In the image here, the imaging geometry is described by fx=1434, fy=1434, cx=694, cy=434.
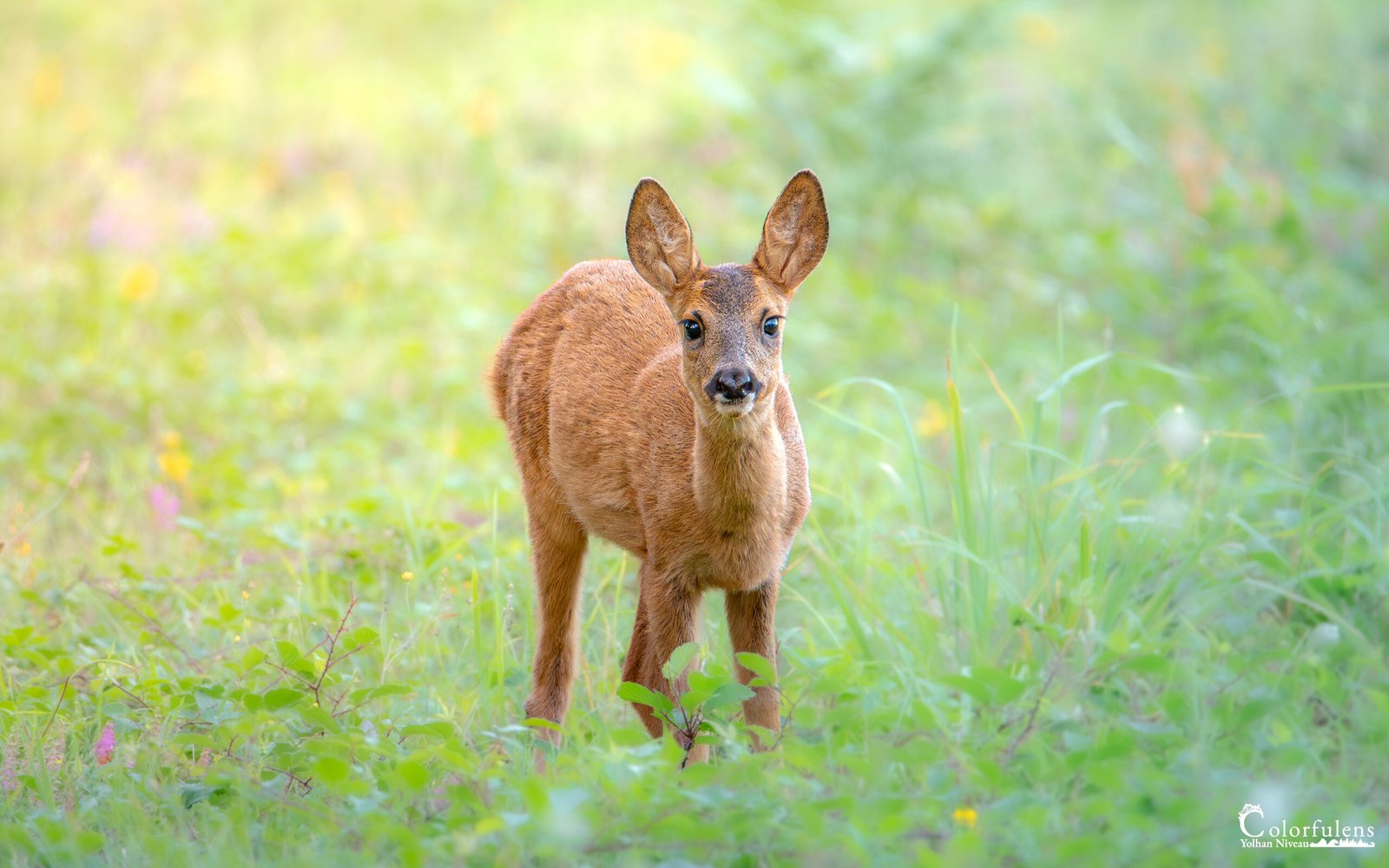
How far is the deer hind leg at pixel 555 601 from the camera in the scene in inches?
164

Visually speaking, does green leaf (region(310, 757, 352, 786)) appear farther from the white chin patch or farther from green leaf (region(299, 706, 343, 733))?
the white chin patch

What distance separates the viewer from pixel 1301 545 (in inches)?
164

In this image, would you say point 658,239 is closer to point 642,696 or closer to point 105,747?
point 642,696

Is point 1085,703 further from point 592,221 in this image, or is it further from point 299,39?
point 299,39

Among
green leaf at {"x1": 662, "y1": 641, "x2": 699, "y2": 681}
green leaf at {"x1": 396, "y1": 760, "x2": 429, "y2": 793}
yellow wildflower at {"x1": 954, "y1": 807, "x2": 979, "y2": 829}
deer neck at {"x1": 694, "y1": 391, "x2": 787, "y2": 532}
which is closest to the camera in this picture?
yellow wildflower at {"x1": 954, "y1": 807, "x2": 979, "y2": 829}

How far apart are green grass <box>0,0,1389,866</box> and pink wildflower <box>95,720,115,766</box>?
4 cm

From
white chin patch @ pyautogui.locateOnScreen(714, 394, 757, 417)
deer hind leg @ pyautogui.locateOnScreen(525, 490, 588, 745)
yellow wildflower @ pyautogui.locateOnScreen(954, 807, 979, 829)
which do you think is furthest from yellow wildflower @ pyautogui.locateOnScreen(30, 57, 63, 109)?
yellow wildflower @ pyautogui.locateOnScreen(954, 807, 979, 829)

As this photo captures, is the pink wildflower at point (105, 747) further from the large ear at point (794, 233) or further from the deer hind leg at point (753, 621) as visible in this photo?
the large ear at point (794, 233)

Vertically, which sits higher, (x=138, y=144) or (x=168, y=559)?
(x=138, y=144)

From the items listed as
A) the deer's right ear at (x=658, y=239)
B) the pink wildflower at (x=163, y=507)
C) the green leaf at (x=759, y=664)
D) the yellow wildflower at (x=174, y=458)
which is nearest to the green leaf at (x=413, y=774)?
the green leaf at (x=759, y=664)

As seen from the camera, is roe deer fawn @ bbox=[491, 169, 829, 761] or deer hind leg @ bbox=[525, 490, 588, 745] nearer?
roe deer fawn @ bbox=[491, 169, 829, 761]

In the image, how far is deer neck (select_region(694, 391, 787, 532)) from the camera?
3719mm

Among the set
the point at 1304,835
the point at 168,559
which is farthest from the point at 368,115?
the point at 1304,835

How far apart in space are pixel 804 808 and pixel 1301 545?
2066 mm
